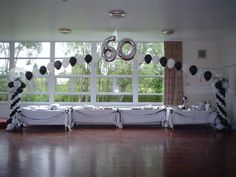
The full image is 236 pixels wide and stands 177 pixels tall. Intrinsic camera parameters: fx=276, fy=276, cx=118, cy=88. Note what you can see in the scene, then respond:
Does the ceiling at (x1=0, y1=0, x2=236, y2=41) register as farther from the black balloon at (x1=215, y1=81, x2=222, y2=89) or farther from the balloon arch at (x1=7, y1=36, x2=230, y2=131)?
the black balloon at (x1=215, y1=81, x2=222, y2=89)

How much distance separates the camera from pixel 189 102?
10094mm

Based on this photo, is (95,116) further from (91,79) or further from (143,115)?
(91,79)

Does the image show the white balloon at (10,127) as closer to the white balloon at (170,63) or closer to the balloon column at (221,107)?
the white balloon at (170,63)

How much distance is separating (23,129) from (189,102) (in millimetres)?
5804

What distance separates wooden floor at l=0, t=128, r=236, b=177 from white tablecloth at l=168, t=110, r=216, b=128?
1.65ft

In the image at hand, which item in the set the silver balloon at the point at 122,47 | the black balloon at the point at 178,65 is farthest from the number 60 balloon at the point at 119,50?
the black balloon at the point at 178,65

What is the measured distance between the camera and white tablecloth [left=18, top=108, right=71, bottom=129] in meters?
8.60

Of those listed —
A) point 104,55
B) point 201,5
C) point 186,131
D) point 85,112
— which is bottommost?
point 186,131

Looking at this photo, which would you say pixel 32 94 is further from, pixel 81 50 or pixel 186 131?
pixel 186 131

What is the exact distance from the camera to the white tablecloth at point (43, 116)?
860 centimetres

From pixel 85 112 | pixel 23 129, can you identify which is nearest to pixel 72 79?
pixel 85 112

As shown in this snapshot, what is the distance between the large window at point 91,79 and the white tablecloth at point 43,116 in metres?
1.76

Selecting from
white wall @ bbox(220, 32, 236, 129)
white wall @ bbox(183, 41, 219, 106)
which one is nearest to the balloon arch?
white wall @ bbox(220, 32, 236, 129)

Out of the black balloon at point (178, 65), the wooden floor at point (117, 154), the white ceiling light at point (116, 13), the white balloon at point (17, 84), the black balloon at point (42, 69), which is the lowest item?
the wooden floor at point (117, 154)
